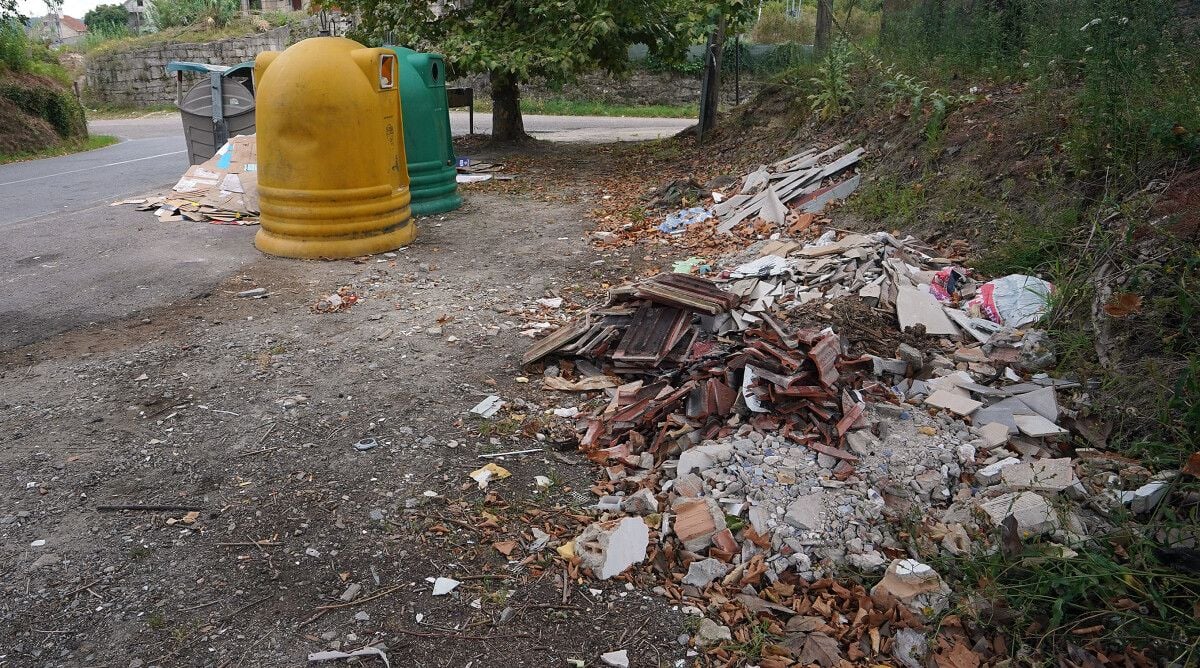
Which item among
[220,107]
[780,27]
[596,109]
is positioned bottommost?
[596,109]

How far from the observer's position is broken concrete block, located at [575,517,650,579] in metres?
3.07

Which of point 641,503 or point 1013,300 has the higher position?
point 1013,300

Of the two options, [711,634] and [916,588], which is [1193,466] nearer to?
[916,588]

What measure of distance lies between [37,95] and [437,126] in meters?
13.9

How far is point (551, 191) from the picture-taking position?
10156 millimetres

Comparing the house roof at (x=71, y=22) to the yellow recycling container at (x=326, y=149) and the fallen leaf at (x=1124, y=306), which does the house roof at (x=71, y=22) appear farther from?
the fallen leaf at (x=1124, y=306)

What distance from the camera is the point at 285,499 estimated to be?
3.44 meters

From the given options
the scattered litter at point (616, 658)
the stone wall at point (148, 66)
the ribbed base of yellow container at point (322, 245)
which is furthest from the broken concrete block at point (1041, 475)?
the stone wall at point (148, 66)

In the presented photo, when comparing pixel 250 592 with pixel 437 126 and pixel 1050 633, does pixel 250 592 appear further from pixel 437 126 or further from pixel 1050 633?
pixel 437 126

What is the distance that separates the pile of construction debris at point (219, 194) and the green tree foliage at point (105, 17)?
131ft

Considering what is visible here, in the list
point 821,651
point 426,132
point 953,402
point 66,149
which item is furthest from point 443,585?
point 66,149

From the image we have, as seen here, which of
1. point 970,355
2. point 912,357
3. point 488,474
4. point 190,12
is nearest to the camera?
point 488,474

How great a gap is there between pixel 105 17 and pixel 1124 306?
51941 mm

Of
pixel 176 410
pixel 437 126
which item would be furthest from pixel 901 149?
pixel 176 410
